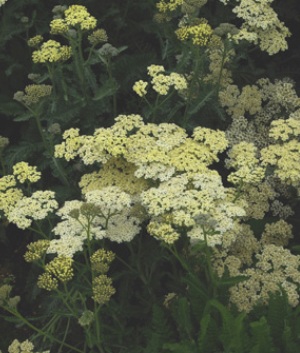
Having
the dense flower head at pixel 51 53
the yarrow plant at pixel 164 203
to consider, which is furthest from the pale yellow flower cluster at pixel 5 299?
the dense flower head at pixel 51 53

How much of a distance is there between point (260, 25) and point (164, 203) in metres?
1.83

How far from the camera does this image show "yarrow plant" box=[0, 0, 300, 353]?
3.50 meters

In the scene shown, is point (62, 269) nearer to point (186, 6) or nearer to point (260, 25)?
point (186, 6)

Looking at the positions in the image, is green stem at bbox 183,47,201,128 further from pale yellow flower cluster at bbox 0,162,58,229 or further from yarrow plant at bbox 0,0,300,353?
pale yellow flower cluster at bbox 0,162,58,229

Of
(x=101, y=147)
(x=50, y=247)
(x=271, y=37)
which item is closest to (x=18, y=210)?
(x=50, y=247)

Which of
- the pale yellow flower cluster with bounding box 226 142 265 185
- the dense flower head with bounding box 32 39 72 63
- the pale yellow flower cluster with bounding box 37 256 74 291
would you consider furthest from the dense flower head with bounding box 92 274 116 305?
the dense flower head with bounding box 32 39 72 63

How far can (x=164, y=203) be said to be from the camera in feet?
11.4

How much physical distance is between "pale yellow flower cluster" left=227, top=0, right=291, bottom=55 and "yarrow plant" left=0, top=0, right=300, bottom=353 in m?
0.01

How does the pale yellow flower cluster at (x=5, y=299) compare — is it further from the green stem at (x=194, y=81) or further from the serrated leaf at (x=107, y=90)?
the green stem at (x=194, y=81)

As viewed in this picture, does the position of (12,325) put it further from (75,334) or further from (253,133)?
(253,133)

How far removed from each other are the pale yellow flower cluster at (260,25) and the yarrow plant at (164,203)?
0.6 inches

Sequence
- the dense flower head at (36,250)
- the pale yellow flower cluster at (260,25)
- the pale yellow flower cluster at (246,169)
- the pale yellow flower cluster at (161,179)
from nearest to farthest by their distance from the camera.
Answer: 1. the dense flower head at (36,250)
2. the pale yellow flower cluster at (161,179)
3. the pale yellow flower cluster at (246,169)
4. the pale yellow flower cluster at (260,25)

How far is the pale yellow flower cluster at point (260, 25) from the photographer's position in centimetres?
457

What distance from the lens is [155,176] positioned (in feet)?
12.2
